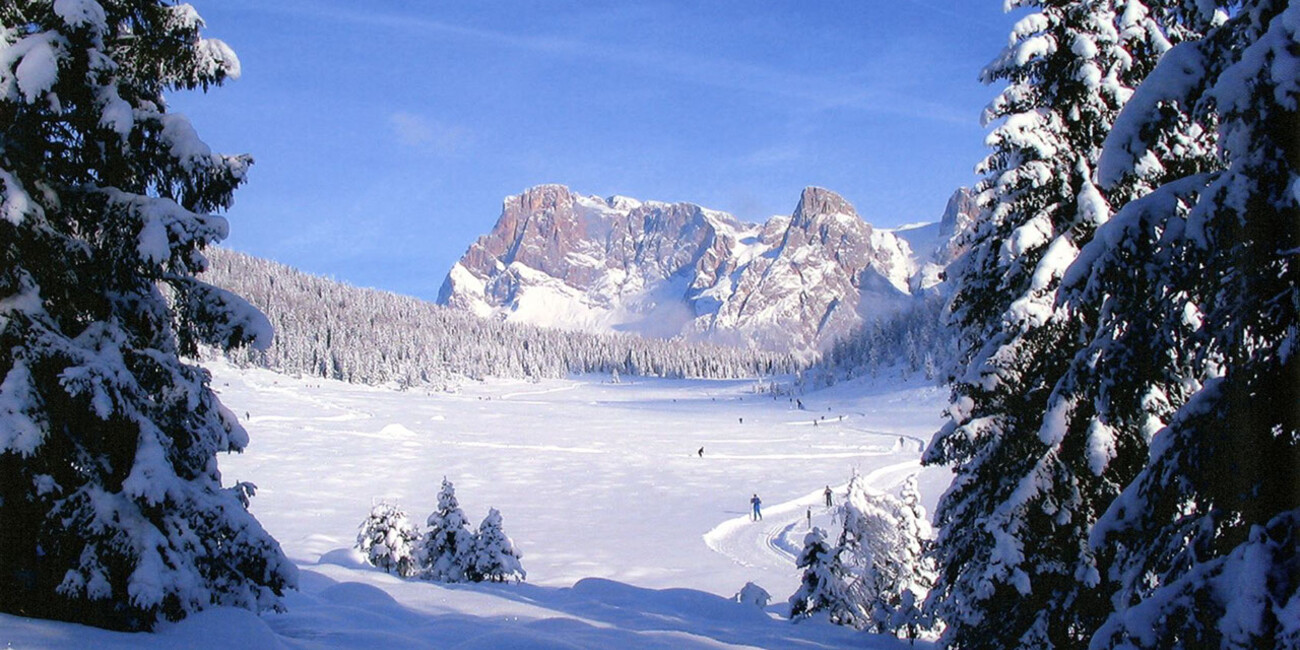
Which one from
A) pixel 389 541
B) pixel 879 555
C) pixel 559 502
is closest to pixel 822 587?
pixel 879 555

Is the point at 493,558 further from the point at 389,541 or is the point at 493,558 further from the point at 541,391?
the point at 541,391

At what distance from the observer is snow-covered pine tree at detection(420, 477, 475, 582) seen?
25.5 metres

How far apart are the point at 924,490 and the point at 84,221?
39199 millimetres

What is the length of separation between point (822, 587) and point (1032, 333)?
37.2 ft

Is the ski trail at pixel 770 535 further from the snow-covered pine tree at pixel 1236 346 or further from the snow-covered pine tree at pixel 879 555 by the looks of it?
the snow-covered pine tree at pixel 1236 346

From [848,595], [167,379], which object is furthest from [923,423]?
[167,379]

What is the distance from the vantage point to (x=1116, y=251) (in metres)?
4.68

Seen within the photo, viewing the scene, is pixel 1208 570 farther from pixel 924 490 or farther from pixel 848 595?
pixel 924 490

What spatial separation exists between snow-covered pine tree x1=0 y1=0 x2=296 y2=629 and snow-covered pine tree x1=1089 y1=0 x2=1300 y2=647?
752 centimetres

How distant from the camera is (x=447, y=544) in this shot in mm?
26531

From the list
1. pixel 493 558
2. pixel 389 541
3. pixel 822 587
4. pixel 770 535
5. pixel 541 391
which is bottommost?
pixel 770 535

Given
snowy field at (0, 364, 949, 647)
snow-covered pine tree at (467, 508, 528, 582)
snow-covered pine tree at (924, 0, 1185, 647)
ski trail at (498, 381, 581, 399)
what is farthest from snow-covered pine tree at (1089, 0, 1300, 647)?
ski trail at (498, 381, 581, 399)

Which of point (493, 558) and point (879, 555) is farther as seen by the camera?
point (493, 558)

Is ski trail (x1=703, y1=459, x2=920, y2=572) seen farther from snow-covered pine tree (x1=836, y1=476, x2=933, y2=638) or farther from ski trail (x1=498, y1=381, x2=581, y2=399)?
ski trail (x1=498, y1=381, x2=581, y2=399)
